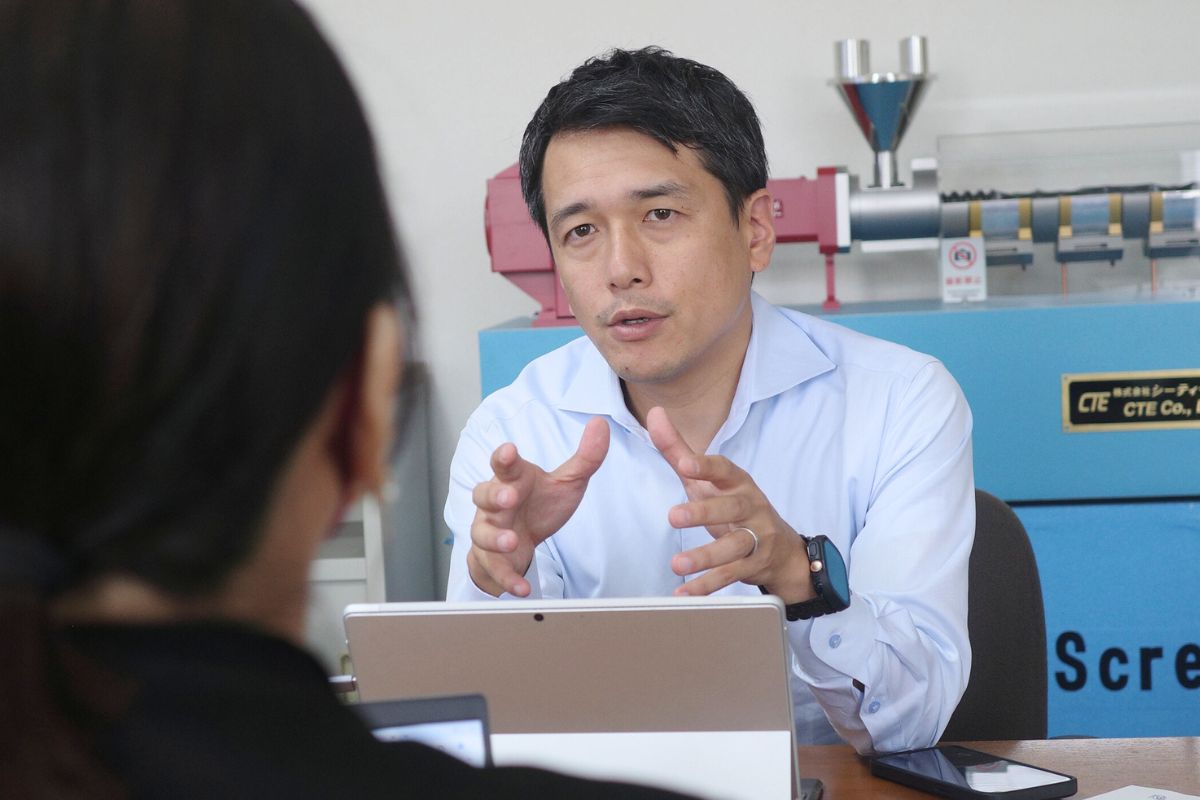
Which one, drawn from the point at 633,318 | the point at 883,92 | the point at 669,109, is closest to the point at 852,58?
the point at 883,92

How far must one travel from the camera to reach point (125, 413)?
399 mm

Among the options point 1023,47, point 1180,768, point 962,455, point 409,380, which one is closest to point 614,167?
point 962,455

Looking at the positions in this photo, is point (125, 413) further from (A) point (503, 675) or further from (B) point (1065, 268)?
(B) point (1065, 268)

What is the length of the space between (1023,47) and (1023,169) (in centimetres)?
30

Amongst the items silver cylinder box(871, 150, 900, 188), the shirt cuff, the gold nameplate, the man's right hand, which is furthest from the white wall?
the shirt cuff

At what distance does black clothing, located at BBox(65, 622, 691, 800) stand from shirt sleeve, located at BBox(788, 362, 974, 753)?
3.15ft

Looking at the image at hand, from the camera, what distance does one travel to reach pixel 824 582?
1.32 m

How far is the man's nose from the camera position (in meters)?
1.64

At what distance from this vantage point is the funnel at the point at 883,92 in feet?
8.43

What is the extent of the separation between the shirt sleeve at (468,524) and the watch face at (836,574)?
1.31 ft

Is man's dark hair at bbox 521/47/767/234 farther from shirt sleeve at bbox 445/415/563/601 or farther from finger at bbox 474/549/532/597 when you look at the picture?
finger at bbox 474/549/532/597

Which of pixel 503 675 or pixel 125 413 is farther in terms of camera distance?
pixel 503 675

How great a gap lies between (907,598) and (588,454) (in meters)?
0.40

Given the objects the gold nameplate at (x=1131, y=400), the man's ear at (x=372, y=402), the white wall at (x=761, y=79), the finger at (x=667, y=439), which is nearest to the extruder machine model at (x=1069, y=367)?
the gold nameplate at (x=1131, y=400)
